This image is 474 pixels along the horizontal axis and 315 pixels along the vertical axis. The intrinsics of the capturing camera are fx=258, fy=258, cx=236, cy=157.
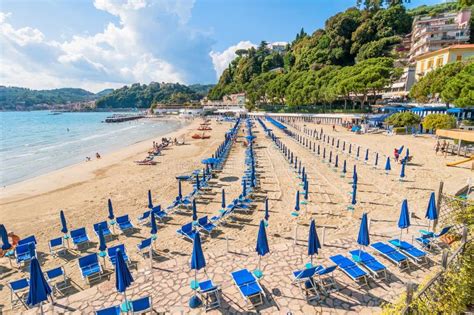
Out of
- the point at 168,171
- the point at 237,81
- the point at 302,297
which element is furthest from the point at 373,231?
the point at 237,81

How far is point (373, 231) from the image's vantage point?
32.9ft

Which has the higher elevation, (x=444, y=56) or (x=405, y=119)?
(x=444, y=56)

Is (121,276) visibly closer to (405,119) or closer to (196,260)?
(196,260)

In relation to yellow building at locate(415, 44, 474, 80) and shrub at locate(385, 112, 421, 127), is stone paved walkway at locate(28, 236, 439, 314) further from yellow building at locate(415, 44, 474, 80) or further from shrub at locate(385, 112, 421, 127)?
yellow building at locate(415, 44, 474, 80)

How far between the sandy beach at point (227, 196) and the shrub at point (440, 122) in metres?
4.47

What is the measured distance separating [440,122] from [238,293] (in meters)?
30.8

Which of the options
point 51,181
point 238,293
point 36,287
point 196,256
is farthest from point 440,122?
point 51,181

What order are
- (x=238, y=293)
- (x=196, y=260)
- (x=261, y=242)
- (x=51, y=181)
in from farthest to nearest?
(x=51, y=181), (x=261, y=242), (x=238, y=293), (x=196, y=260)

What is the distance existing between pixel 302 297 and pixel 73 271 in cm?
757

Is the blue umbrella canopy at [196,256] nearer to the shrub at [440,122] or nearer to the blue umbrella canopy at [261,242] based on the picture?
the blue umbrella canopy at [261,242]

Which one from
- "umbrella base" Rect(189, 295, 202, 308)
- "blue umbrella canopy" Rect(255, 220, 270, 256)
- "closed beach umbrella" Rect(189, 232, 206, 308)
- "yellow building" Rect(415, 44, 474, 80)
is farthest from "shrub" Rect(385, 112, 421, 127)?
"umbrella base" Rect(189, 295, 202, 308)

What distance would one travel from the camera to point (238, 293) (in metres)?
7.02

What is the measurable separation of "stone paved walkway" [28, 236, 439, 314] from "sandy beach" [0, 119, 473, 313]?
0.24 metres

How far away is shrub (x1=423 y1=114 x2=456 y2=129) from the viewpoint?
89.0ft
